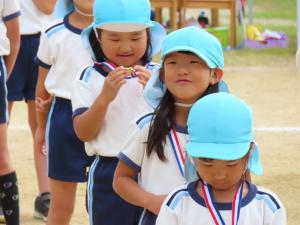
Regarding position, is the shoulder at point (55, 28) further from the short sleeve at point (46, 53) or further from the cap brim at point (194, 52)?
the cap brim at point (194, 52)

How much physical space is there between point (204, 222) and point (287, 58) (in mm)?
9649

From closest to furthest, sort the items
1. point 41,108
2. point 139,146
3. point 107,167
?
point 139,146
point 107,167
point 41,108

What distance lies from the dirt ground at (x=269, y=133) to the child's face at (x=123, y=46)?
2177 mm

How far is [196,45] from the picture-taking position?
3.75 meters

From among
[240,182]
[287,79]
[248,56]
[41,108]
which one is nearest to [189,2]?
[248,56]

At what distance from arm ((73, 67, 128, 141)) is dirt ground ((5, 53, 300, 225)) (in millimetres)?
2076

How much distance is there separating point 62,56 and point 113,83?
1.02 meters

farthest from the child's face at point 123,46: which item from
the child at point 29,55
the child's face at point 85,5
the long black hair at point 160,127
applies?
the child at point 29,55

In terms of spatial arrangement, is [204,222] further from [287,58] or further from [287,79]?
[287,58]

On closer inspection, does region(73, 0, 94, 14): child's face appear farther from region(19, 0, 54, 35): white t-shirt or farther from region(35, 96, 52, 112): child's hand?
region(19, 0, 54, 35): white t-shirt

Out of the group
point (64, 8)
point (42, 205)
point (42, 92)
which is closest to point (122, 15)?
point (64, 8)

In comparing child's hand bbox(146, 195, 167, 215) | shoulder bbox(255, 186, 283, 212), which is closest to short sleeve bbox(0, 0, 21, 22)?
→ child's hand bbox(146, 195, 167, 215)

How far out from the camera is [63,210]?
17.4 ft

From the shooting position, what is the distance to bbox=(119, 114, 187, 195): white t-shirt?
150 inches
